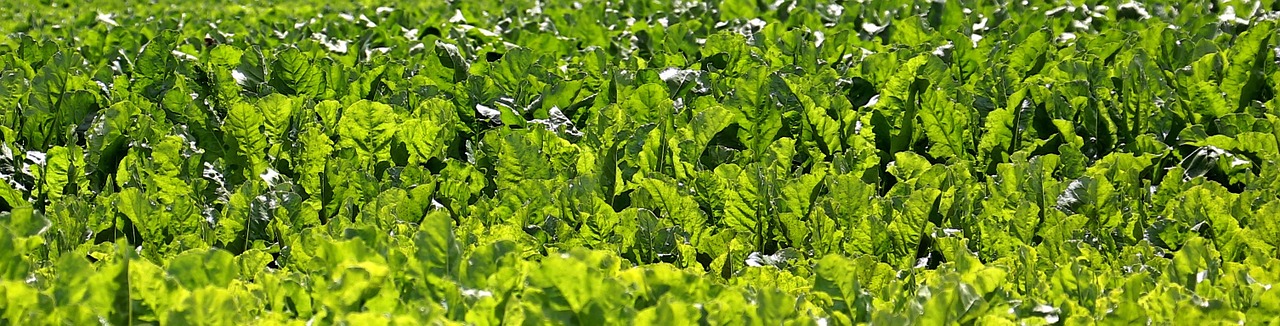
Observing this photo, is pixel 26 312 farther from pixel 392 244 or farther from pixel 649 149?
pixel 649 149

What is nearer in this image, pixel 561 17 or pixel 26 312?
pixel 26 312

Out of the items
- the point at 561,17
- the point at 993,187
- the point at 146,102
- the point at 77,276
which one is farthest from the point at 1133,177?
the point at 561,17

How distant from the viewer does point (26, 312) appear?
235 centimetres

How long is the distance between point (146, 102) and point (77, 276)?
2.02 meters

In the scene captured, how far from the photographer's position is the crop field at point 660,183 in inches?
96.8

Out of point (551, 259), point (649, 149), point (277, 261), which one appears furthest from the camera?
point (649, 149)

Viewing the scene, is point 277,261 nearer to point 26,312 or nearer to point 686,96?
point 26,312

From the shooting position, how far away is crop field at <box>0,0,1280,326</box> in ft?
8.07

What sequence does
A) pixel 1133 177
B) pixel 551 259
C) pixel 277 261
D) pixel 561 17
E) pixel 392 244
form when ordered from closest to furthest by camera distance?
pixel 551 259 → pixel 392 244 → pixel 277 261 → pixel 1133 177 → pixel 561 17

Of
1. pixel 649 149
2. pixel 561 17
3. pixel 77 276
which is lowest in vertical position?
pixel 561 17

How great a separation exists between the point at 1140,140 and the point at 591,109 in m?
1.80

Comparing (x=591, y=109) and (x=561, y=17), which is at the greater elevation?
(x=591, y=109)

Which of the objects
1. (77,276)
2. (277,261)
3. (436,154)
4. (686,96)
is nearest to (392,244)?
(277,261)

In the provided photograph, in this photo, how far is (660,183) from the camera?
3.28m
